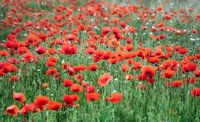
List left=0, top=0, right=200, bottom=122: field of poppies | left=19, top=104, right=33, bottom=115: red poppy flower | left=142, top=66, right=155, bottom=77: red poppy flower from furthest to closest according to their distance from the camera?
left=142, top=66, right=155, bottom=77: red poppy flower → left=0, top=0, right=200, bottom=122: field of poppies → left=19, top=104, right=33, bottom=115: red poppy flower

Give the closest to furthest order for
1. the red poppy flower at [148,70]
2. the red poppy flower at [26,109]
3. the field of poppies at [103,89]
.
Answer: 1. the red poppy flower at [26,109]
2. the field of poppies at [103,89]
3. the red poppy flower at [148,70]

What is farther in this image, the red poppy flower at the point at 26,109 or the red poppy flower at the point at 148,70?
the red poppy flower at the point at 148,70

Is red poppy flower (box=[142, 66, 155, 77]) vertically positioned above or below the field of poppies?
above

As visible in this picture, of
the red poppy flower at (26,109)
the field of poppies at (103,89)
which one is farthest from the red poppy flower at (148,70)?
the red poppy flower at (26,109)

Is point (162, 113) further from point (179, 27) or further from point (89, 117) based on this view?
point (179, 27)

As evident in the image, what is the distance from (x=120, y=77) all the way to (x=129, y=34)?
2.66 metres

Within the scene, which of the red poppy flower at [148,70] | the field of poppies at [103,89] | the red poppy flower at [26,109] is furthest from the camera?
the red poppy flower at [148,70]

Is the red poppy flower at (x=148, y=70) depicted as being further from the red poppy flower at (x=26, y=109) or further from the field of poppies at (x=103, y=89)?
the red poppy flower at (x=26, y=109)

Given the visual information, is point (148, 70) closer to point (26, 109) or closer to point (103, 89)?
point (103, 89)

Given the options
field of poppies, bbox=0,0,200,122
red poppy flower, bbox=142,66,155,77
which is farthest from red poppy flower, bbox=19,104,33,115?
red poppy flower, bbox=142,66,155,77

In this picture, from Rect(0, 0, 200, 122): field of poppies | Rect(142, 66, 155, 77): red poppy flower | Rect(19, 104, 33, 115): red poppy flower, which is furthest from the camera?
Rect(142, 66, 155, 77): red poppy flower

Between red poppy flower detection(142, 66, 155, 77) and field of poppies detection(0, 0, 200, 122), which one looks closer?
field of poppies detection(0, 0, 200, 122)

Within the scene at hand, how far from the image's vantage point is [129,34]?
715 cm

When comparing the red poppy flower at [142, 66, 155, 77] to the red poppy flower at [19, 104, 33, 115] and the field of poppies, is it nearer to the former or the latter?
the field of poppies
